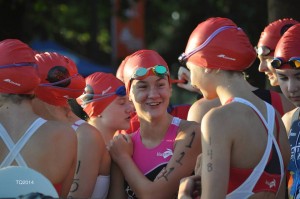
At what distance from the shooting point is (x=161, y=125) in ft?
20.8

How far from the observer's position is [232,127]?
4.93m

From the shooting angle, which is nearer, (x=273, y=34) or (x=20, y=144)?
(x=20, y=144)

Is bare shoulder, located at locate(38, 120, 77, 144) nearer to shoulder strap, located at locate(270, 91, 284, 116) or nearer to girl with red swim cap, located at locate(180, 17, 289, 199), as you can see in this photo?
girl with red swim cap, located at locate(180, 17, 289, 199)

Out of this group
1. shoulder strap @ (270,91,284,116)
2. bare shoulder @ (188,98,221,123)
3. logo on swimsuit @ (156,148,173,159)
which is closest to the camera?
logo on swimsuit @ (156,148,173,159)

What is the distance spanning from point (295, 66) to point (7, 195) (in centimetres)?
347

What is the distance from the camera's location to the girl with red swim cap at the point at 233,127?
193 inches

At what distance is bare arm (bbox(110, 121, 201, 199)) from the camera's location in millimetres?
5953

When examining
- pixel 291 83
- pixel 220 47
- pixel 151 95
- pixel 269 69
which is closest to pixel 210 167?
pixel 220 47

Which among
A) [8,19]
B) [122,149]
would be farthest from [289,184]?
[8,19]

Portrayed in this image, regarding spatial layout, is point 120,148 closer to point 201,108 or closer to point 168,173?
point 168,173

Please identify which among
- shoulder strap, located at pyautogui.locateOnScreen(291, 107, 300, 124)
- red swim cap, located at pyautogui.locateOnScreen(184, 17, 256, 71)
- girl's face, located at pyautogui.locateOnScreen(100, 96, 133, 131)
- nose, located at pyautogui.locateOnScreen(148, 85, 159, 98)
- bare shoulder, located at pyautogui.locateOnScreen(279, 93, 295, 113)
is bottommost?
girl's face, located at pyautogui.locateOnScreen(100, 96, 133, 131)

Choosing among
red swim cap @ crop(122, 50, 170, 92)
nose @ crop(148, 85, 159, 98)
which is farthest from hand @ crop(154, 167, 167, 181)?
red swim cap @ crop(122, 50, 170, 92)

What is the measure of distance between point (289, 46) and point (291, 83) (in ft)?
1.04

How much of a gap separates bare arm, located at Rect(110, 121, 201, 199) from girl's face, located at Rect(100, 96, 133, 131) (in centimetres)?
97
